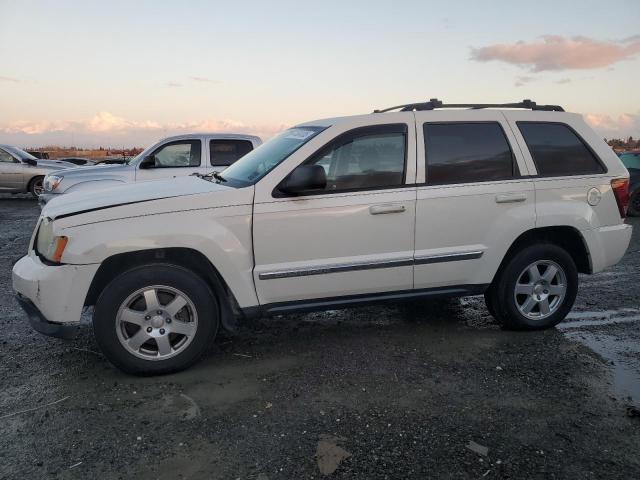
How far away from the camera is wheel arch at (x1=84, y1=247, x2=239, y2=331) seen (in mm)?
3693

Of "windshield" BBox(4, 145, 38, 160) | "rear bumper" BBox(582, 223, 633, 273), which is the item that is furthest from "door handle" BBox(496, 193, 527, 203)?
"windshield" BBox(4, 145, 38, 160)

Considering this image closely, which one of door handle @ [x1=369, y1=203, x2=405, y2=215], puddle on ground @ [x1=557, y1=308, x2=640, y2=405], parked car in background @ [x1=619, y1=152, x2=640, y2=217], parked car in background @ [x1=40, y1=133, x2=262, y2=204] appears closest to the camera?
puddle on ground @ [x1=557, y1=308, x2=640, y2=405]

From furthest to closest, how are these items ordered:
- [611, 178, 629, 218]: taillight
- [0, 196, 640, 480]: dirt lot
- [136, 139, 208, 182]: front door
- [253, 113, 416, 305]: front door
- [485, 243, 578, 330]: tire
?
[136, 139, 208, 182]: front door
[611, 178, 629, 218]: taillight
[485, 243, 578, 330]: tire
[253, 113, 416, 305]: front door
[0, 196, 640, 480]: dirt lot

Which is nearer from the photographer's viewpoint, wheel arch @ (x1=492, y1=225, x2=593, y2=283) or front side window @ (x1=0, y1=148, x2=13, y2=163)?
wheel arch @ (x1=492, y1=225, x2=593, y2=283)

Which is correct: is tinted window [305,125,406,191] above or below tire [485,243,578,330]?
above

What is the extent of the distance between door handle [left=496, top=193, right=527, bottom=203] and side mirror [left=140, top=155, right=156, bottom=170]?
21.5 ft

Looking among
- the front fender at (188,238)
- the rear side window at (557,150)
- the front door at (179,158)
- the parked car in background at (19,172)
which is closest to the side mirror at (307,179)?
the front fender at (188,238)

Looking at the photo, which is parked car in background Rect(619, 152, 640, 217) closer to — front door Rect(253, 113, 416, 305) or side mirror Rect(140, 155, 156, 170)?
front door Rect(253, 113, 416, 305)

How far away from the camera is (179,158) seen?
30.3ft

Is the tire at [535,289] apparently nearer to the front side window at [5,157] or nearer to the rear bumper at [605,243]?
the rear bumper at [605,243]

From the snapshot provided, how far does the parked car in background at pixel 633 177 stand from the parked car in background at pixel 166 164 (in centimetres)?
883

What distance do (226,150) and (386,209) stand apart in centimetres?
603

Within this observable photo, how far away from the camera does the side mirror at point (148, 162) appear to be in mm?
9070

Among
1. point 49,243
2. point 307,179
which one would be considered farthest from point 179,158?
point 307,179
